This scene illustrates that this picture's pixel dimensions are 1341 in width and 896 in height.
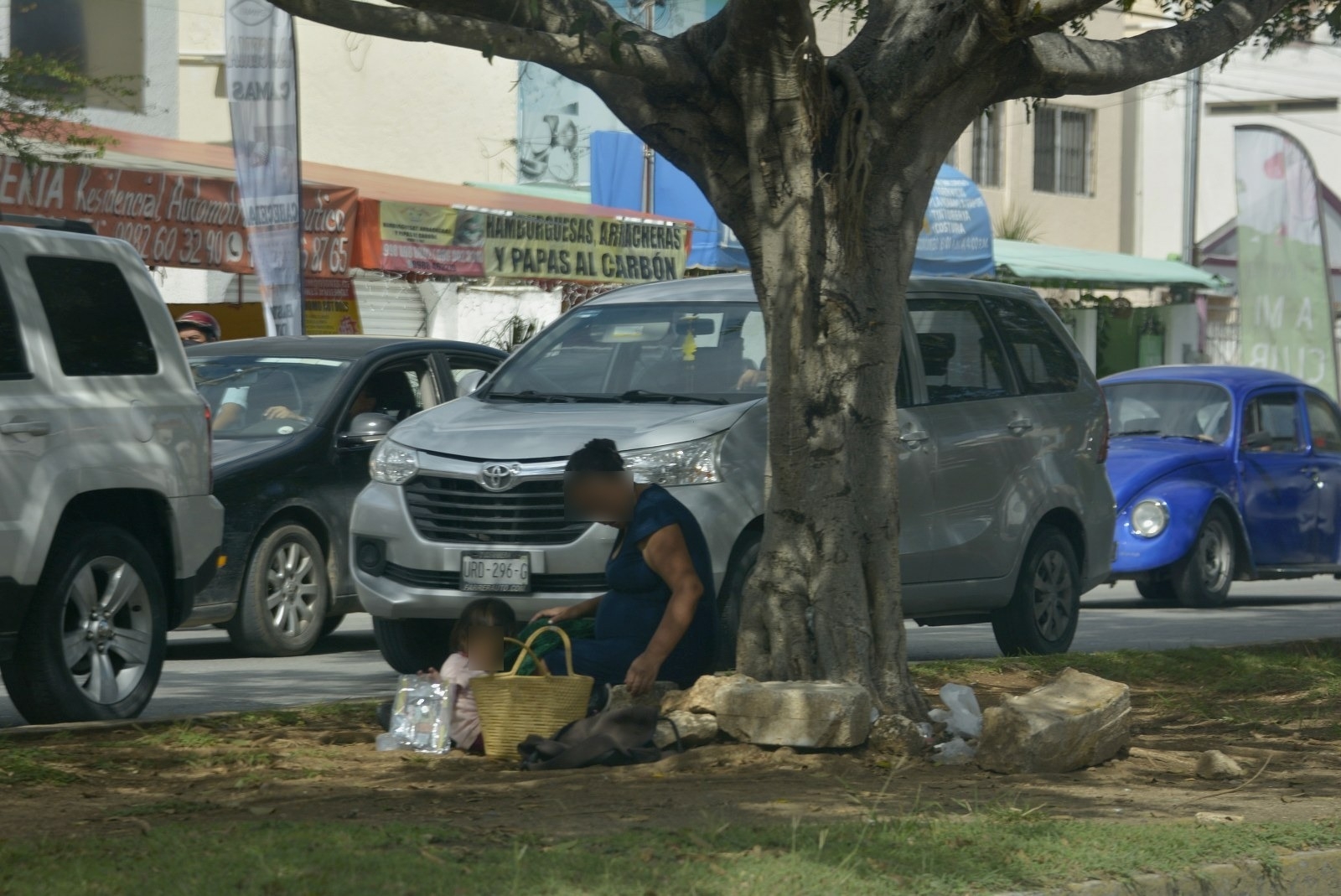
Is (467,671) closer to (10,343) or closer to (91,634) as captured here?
Answer: (91,634)

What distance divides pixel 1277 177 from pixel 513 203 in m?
7.69

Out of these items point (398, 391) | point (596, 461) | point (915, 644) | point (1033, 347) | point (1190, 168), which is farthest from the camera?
point (1190, 168)

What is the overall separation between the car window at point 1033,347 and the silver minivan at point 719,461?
1 cm

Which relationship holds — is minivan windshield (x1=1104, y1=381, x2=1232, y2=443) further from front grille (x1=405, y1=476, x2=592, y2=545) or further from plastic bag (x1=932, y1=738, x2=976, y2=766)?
plastic bag (x1=932, y1=738, x2=976, y2=766)

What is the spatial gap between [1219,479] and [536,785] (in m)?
9.71

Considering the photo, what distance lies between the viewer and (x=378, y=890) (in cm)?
423

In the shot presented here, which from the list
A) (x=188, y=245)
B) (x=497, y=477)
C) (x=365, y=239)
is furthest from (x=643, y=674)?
(x=365, y=239)

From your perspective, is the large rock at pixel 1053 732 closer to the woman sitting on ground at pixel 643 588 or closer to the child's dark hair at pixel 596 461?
the woman sitting on ground at pixel 643 588

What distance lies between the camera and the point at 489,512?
27.7 feet

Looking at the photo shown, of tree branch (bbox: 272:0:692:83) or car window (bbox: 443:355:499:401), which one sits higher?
tree branch (bbox: 272:0:692:83)

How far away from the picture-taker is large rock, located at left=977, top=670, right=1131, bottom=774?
6.45 m

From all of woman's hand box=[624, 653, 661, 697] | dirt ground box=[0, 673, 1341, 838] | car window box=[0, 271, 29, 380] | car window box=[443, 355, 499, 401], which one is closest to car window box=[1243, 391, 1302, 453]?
car window box=[443, 355, 499, 401]

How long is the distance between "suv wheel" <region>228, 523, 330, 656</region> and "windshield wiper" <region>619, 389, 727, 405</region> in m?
2.37

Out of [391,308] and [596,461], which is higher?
[391,308]
